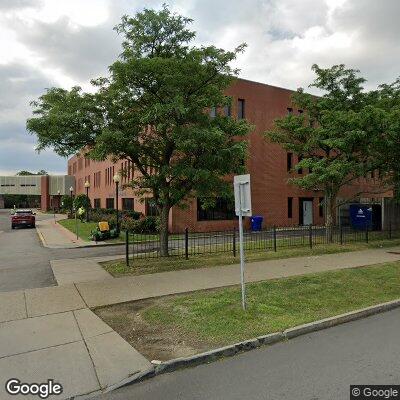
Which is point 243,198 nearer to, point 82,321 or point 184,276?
point 82,321

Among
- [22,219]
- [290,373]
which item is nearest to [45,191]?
[22,219]

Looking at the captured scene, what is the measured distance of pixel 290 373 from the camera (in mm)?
Answer: 4652

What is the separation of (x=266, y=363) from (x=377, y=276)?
659 cm

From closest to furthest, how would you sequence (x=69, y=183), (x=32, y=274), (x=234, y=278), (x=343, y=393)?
1. (x=343, y=393)
2. (x=234, y=278)
3. (x=32, y=274)
4. (x=69, y=183)

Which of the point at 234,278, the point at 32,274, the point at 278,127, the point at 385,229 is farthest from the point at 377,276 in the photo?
the point at 385,229

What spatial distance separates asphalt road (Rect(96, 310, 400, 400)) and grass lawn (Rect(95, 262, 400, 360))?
503 millimetres

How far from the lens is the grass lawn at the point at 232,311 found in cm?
569

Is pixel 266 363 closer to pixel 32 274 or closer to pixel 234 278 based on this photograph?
pixel 234 278

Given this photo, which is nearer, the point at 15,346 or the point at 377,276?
the point at 15,346

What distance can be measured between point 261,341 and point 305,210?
86.6 ft

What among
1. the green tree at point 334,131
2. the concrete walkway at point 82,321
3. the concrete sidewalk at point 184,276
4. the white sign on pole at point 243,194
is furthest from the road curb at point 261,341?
the green tree at point 334,131

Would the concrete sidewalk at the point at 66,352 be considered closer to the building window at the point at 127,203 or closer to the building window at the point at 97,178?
the building window at the point at 127,203

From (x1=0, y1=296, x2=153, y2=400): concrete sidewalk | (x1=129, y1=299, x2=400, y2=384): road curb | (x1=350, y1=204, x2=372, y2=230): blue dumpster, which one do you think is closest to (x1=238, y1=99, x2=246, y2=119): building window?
(x1=350, y1=204, x2=372, y2=230): blue dumpster

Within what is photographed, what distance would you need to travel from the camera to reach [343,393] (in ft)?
13.5
